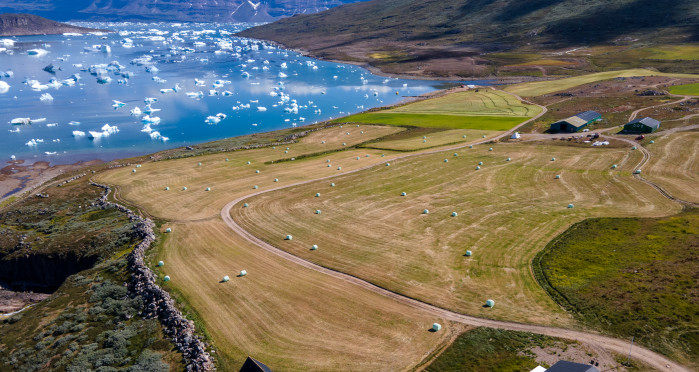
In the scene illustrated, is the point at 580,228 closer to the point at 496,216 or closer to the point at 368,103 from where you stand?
the point at 496,216

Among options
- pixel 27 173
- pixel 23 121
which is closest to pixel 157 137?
pixel 27 173

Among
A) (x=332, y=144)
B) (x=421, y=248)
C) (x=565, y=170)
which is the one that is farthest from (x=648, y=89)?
(x=421, y=248)

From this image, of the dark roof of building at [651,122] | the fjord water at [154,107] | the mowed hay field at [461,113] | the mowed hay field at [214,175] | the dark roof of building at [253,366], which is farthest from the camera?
the fjord water at [154,107]

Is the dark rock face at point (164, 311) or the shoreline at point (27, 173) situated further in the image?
the shoreline at point (27, 173)

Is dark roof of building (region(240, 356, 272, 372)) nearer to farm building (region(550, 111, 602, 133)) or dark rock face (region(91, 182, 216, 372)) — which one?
dark rock face (region(91, 182, 216, 372))

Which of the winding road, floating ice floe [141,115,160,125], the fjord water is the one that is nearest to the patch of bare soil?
the fjord water

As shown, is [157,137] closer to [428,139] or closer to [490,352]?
[428,139]

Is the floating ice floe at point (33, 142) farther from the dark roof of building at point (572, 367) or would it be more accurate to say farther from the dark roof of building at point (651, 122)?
the dark roof of building at point (651, 122)

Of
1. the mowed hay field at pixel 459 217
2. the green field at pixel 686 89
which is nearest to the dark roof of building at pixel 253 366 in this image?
the mowed hay field at pixel 459 217
